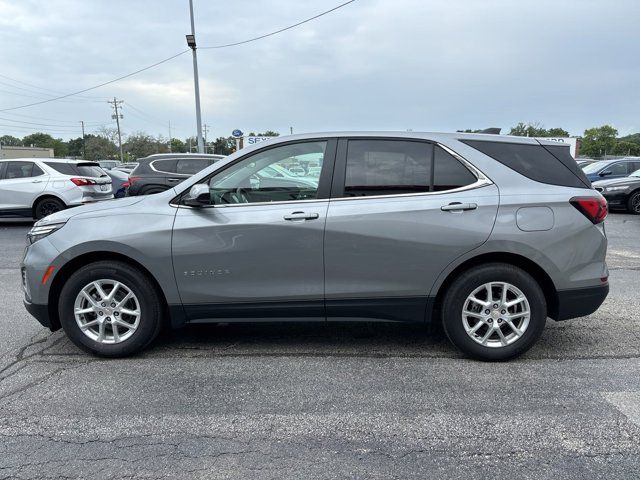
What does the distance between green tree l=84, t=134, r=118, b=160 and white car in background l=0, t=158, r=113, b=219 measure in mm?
81915

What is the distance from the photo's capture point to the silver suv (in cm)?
362

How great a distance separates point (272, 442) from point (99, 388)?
4.72ft

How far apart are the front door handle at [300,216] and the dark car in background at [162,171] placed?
30.1ft

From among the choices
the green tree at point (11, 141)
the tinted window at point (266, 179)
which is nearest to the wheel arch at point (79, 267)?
the tinted window at point (266, 179)

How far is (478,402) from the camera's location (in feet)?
10.4

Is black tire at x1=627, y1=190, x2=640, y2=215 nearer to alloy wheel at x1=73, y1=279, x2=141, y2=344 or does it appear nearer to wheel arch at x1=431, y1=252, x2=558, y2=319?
wheel arch at x1=431, y1=252, x2=558, y2=319

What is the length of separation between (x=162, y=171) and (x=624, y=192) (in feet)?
40.9

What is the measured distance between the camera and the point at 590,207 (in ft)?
12.0

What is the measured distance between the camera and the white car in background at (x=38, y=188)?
11.3 meters

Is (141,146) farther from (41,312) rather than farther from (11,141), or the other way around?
(41,312)

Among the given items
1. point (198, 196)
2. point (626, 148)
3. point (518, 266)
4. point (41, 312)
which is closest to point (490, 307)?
point (518, 266)

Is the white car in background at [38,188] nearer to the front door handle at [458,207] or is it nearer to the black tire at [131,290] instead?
the black tire at [131,290]

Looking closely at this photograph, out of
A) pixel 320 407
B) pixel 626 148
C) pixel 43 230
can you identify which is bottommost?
pixel 320 407

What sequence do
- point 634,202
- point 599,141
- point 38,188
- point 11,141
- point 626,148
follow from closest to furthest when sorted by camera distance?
point 38,188
point 634,202
point 626,148
point 599,141
point 11,141
